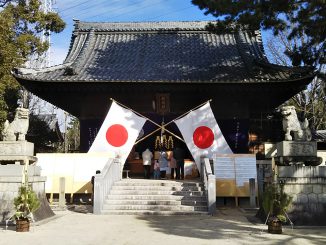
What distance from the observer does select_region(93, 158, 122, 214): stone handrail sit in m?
12.2

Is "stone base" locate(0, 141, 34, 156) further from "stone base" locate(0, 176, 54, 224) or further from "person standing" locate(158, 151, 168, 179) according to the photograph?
"person standing" locate(158, 151, 168, 179)

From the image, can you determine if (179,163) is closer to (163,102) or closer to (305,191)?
(163,102)

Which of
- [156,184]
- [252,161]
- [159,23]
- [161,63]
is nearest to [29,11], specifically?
[159,23]

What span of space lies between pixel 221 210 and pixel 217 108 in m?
6.10

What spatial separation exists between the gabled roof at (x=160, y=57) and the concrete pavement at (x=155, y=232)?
715 centimetres

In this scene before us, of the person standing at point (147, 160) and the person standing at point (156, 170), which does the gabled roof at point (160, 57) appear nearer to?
the person standing at point (147, 160)

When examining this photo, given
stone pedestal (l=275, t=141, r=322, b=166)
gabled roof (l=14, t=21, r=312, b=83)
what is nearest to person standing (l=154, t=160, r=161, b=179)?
gabled roof (l=14, t=21, r=312, b=83)

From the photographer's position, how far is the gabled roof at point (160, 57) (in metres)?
16.8

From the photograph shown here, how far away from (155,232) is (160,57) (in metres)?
12.8

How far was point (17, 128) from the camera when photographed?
10750mm

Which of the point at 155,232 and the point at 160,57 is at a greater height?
the point at 160,57

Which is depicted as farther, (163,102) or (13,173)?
(163,102)

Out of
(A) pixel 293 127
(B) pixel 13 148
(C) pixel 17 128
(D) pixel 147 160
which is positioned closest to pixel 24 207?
(B) pixel 13 148

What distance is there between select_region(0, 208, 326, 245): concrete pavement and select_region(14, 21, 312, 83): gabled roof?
715 centimetres
